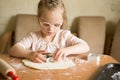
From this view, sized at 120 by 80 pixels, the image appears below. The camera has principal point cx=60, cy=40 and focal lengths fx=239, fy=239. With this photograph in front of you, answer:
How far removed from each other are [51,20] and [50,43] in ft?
0.60

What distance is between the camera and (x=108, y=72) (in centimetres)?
102

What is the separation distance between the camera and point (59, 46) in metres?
1.43

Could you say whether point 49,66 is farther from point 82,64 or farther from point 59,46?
point 59,46

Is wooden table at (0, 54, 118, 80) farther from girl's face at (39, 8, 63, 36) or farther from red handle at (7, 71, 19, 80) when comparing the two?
girl's face at (39, 8, 63, 36)

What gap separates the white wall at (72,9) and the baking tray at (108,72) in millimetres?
1366

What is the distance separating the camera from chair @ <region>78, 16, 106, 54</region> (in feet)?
7.67

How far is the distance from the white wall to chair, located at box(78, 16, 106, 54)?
0.33 ft

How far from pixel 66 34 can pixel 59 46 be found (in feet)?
0.30

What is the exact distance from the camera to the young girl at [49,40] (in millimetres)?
1189

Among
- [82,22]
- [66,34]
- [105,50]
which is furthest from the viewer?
[105,50]

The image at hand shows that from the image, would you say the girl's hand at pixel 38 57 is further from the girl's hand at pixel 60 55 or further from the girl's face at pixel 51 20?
the girl's face at pixel 51 20

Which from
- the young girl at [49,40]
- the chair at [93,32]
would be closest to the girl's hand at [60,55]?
the young girl at [49,40]

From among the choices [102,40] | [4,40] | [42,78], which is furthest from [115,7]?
Result: [42,78]

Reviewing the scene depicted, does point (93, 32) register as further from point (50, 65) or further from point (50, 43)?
point (50, 65)
